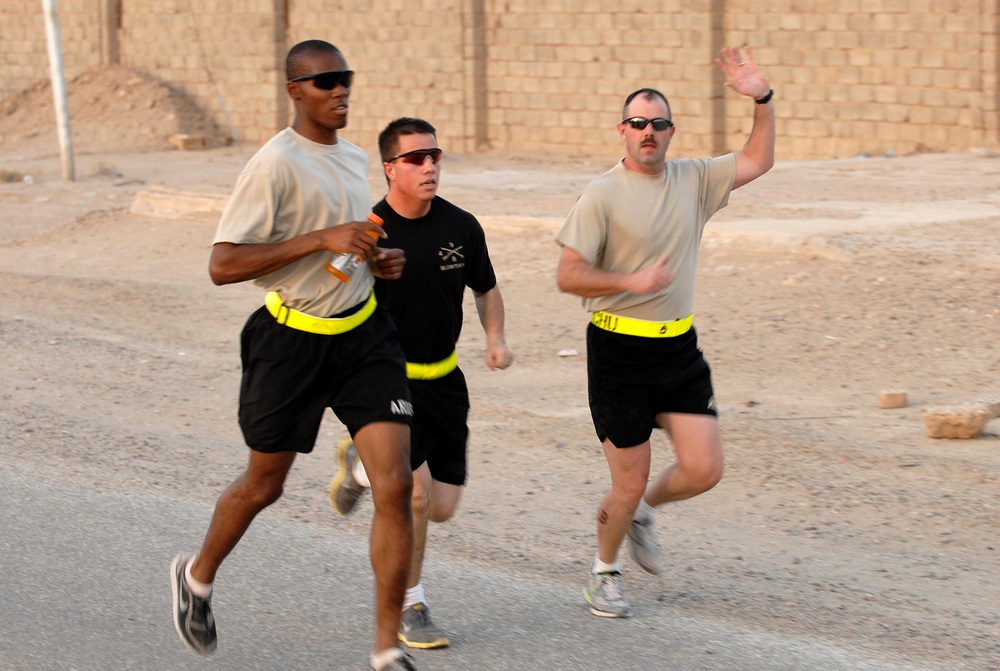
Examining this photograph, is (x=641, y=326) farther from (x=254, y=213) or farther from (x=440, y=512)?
(x=254, y=213)

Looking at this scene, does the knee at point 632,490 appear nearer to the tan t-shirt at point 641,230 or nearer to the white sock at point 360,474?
the tan t-shirt at point 641,230

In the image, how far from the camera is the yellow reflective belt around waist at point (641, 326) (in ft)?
16.0

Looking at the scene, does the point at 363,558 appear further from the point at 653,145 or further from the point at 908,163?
the point at 908,163

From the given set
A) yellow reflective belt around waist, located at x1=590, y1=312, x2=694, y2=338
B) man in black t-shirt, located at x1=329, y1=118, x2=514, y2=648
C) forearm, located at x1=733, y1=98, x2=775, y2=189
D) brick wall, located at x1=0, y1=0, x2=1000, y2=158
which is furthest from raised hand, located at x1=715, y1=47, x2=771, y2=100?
brick wall, located at x1=0, y1=0, x2=1000, y2=158

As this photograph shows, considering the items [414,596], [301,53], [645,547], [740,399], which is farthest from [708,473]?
[740,399]

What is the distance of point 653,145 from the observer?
15.8 feet

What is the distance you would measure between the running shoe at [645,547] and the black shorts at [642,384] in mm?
445

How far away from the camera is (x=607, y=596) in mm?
4863

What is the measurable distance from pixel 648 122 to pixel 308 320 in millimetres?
1384

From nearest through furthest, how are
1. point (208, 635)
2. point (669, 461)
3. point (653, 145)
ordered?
point (208, 635) < point (653, 145) < point (669, 461)

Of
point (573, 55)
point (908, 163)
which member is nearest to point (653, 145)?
point (908, 163)

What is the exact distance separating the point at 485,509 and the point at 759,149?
2.17 metres

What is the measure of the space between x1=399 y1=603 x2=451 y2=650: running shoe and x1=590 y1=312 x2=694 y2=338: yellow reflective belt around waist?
1.16 metres

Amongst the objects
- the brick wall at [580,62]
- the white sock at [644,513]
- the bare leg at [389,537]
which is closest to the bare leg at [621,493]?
the white sock at [644,513]
